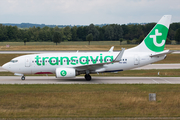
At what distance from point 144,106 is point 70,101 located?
5232mm

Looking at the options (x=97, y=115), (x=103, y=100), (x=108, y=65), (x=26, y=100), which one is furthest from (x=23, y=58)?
(x=97, y=115)

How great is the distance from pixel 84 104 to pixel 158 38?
56.7 ft

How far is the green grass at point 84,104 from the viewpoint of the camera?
1495cm

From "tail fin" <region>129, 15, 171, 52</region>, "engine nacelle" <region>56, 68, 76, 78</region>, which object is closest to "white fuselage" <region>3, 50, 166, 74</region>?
"engine nacelle" <region>56, 68, 76, 78</region>

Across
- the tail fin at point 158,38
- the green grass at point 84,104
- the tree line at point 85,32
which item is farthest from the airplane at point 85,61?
the tree line at point 85,32

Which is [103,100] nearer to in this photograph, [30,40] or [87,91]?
[87,91]

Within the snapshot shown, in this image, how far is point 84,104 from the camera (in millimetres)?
17344

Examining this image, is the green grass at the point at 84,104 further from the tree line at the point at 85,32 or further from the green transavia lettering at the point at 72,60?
the tree line at the point at 85,32

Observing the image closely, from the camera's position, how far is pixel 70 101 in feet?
59.6

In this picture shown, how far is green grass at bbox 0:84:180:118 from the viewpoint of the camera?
14953mm

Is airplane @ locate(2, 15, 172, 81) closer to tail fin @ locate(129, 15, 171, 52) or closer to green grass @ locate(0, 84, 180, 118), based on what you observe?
tail fin @ locate(129, 15, 171, 52)

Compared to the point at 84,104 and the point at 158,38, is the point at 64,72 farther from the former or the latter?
the point at 158,38

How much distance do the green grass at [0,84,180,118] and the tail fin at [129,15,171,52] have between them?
1030cm

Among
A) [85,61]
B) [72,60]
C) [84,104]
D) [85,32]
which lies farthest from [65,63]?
[85,32]
